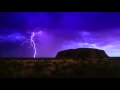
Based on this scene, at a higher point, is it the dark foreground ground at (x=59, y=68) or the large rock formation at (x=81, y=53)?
the large rock formation at (x=81, y=53)

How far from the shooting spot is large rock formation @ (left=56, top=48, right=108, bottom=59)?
681cm

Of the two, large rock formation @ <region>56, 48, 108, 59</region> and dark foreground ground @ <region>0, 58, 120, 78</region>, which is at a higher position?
large rock formation @ <region>56, 48, 108, 59</region>

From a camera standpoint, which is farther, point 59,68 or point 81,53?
point 59,68

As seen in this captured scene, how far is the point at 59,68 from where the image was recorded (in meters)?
6.89

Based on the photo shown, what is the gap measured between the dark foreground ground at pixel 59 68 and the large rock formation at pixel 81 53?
0.15m

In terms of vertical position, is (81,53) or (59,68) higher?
(81,53)

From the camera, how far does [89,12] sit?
698cm

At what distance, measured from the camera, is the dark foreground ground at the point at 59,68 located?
22.2 feet

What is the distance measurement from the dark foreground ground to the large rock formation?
0.15 metres

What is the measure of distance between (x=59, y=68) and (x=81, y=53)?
716 millimetres

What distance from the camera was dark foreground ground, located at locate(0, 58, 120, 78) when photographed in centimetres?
676

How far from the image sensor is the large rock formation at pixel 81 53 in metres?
6.81

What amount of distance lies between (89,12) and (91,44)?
34.3 inches
